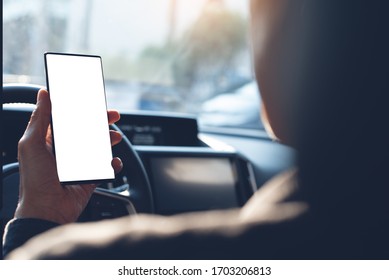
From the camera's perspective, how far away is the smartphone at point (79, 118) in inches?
38.8

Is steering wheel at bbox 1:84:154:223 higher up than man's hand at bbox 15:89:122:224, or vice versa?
man's hand at bbox 15:89:122:224

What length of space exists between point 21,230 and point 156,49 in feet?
6.42

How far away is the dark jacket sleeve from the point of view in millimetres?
717

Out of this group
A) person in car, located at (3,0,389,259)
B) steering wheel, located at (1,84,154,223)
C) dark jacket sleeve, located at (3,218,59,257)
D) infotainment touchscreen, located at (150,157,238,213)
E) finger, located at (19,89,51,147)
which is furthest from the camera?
infotainment touchscreen, located at (150,157,238,213)

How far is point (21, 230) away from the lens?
2.40 ft

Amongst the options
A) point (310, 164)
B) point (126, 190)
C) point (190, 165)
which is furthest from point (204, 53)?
point (310, 164)

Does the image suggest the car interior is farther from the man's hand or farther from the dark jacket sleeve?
the dark jacket sleeve

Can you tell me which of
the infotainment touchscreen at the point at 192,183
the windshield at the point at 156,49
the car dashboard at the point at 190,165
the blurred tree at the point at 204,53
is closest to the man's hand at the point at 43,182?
the car dashboard at the point at 190,165

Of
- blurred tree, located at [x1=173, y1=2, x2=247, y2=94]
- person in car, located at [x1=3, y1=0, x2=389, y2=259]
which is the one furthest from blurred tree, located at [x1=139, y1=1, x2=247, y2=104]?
person in car, located at [x1=3, y1=0, x2=389, y2=259]

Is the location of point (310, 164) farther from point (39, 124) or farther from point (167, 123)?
point (167, 123)

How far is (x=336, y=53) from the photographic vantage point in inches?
21.1

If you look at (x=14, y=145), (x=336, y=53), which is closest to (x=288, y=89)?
(x=336, y=53)

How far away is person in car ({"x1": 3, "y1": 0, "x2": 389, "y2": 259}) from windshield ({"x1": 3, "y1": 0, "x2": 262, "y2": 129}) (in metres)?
1.63

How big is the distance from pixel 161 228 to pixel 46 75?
20.7 inches
